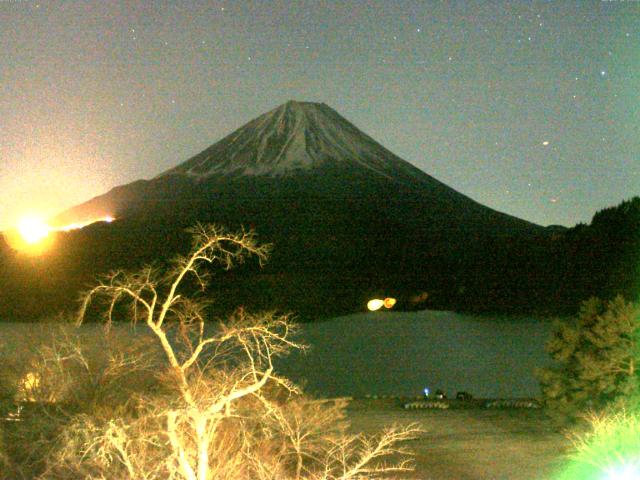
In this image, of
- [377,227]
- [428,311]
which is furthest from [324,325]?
[377,227]

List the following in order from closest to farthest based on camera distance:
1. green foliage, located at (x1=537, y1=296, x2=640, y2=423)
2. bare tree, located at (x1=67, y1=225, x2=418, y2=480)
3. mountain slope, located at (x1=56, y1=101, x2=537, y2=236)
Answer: bare tree, located at (x1=67, y1=225, x2=418, y2=480) → green foliage, located at (x1=537, y1=296, x2=640, y2=423) → mountain slope, located at (x1=56, y1=101, x2=537, y2=236)

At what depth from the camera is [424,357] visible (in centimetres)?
4122

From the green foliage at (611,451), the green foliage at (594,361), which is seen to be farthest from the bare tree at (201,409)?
the green foliage at (594,361)

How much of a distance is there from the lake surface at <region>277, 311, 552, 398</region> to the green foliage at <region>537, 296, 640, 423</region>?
262 inches

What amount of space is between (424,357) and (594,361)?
1118 inches

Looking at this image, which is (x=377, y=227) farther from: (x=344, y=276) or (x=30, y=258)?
(x=30, y=258)

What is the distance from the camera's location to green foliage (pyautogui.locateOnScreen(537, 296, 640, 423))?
12.7 meters

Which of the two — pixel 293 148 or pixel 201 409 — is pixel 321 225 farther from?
pixel 201 409

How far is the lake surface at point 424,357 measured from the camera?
99.7 ft

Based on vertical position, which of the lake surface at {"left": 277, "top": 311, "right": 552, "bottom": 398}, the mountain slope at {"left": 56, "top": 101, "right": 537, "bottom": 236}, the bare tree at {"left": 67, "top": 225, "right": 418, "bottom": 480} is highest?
the mountain slope at {"left": 56, "top": 101, "right": 537, "bottom": 236}

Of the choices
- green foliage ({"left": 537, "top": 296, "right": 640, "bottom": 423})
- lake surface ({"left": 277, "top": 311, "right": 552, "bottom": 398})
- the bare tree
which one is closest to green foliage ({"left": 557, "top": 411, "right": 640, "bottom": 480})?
green foliage ({"left": 537, "top": 296, "right": 640, "bottom": 423})

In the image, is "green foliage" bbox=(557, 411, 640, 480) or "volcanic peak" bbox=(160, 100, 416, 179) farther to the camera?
"volcanic peak" bbox=(160, 100, 416, 179)

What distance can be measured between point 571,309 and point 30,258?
59269 millimetres

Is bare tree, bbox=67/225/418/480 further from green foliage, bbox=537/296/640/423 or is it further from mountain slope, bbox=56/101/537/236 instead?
mountain slope, bbox=56/101/537/236
